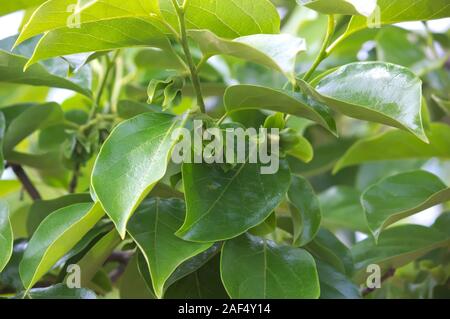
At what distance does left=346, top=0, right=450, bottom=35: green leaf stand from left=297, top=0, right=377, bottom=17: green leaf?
85 mm

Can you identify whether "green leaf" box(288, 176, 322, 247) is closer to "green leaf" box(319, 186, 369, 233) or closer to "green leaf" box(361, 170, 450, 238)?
"green leaf" box(361, 170, 450, 238)

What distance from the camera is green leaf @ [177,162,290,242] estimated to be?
75 cm

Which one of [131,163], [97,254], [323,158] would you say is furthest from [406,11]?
[323,158]

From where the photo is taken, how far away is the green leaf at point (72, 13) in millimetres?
703

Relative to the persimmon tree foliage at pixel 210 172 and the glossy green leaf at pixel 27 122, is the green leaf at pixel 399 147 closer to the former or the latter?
the persimmon tree foliage at pixel 210 172

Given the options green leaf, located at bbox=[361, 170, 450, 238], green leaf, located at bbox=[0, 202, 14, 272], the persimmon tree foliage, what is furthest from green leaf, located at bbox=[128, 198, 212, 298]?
green leaf, located at bbox=[361, 170, 450, 238]

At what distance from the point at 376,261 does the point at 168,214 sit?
0.33 meters

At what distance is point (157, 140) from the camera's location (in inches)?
29.6

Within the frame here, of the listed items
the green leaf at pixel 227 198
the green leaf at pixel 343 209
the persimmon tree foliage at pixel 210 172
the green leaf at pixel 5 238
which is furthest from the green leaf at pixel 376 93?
the green leaf at pixel 343 209

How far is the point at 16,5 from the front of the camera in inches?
39.4

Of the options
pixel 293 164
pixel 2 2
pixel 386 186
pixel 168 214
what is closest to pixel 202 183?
pixel 168 214

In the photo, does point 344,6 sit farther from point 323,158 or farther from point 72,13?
point 323,158

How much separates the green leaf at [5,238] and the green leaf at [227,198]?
184 millimetres
